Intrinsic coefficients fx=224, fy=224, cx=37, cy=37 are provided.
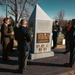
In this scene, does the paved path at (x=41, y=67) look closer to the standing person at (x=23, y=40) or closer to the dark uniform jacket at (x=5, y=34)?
the standing person at (x=23, y=40)

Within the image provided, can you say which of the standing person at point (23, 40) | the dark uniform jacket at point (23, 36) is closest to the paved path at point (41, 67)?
the standing person at point (23, 40)

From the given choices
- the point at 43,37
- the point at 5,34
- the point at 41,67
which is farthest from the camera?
the point at 43,37

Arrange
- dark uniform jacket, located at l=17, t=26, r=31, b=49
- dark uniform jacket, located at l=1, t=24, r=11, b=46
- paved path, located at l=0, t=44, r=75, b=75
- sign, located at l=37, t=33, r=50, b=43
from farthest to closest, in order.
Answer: sign, located at l=37, t=33, r=50, b=43, dark uniform jacket, located at l=1, t=24, r=11, b=46, paved path, located at l=0, t=44, r=75, b=75, dark uniform jacket, located at l=17, t=26, r=31, b=49

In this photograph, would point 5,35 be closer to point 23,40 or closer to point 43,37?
point 23,40

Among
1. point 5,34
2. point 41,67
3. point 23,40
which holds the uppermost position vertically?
point 5,34

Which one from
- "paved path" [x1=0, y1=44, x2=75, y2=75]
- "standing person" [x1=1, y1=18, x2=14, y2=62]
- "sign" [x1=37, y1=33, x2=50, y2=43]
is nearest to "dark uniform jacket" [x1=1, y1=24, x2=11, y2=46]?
"standing person" [x1=1, y1=18, x2=14, y2=62]

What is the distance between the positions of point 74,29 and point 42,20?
84.5 inches

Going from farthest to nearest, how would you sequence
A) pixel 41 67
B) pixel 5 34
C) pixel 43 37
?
1. pixel 43 37
2. pixel 5 34
3. pixel 41 67

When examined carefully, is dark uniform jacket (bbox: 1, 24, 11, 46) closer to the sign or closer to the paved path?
the paved path

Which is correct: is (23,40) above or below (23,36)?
below

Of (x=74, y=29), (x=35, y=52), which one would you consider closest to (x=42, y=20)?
Answer: (x=35, y=52)

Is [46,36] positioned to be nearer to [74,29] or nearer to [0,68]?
[74,29]

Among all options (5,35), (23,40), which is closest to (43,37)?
(5,35)

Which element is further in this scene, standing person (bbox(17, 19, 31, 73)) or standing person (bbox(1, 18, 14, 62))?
standing person (bbox(1, 18, 14, 62))
